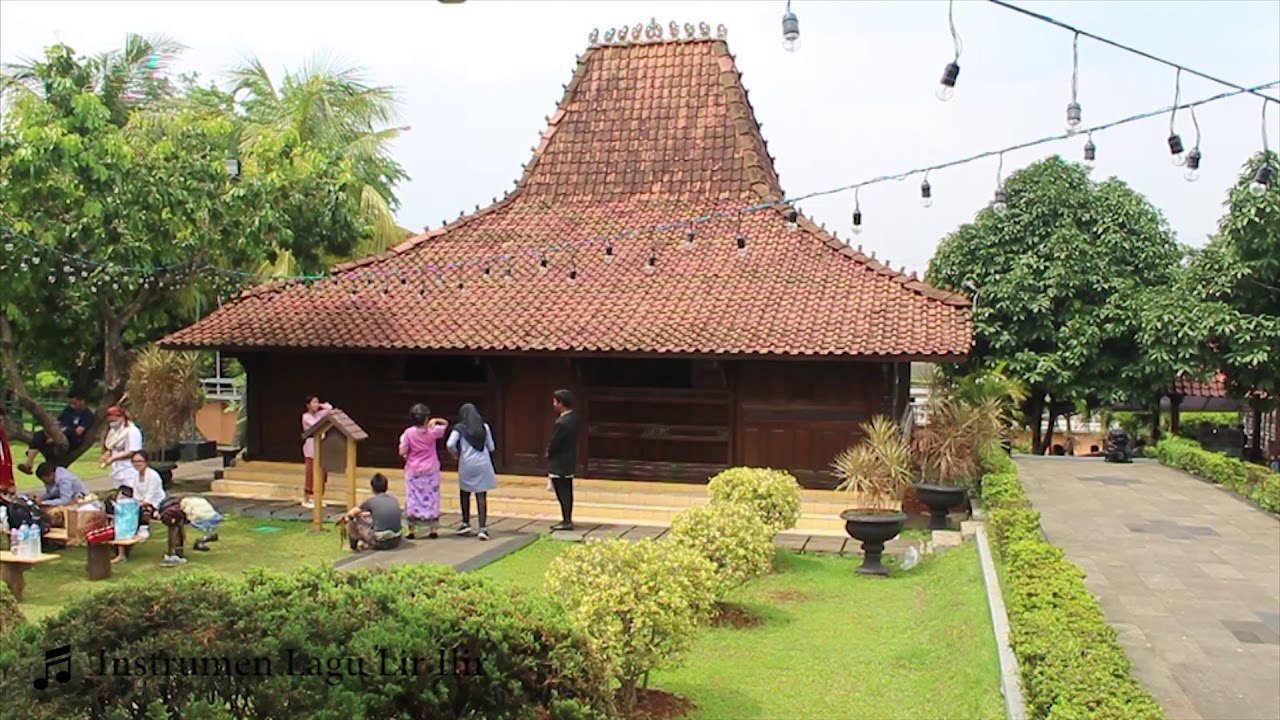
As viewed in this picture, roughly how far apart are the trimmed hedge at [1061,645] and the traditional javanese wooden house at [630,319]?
520 cm

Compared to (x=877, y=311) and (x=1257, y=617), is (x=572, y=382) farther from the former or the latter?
(x=1257, y=617)

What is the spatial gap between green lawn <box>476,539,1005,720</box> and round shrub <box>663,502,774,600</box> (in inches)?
19.3

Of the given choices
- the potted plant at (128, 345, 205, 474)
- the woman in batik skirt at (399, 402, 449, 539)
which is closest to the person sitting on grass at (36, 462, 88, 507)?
the woman in batik skirt at (399, 402, 449, 539)

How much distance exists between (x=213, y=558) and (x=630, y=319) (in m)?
6.23

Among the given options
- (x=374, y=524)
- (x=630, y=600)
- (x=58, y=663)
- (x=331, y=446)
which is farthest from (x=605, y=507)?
(x=58, y=663)

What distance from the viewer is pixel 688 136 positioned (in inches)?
719

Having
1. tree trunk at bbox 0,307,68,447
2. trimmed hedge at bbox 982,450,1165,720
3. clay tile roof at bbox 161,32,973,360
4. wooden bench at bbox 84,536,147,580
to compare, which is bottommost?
wooden bench at bbox 84,536,147,580

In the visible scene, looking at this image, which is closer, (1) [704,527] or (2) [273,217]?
(1) [704,527]

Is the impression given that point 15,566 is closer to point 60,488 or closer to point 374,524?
point 60,488

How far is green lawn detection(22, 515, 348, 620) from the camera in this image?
31.8 ft

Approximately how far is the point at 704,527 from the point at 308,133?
1757 centimetres

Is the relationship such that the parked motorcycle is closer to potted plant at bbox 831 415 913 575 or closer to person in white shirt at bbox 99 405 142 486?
potted plant at bbox 831 415 913 575

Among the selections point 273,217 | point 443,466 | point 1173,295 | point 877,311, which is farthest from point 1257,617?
point 1173,295

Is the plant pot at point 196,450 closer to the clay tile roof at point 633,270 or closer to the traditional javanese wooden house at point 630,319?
the traditional javanese wooden house at point 630,319
